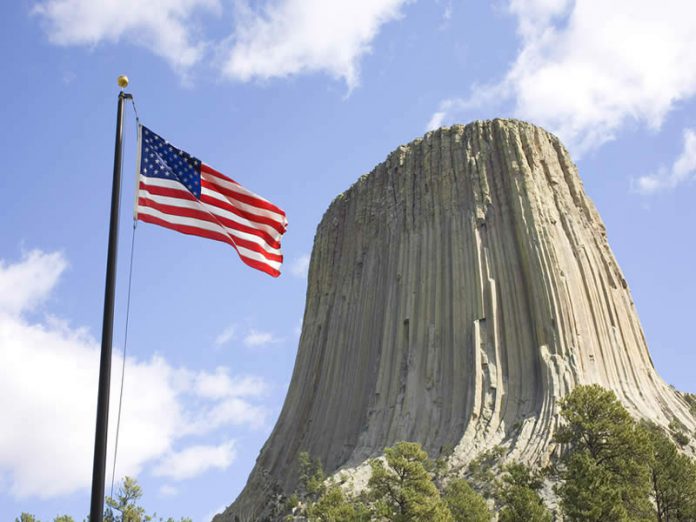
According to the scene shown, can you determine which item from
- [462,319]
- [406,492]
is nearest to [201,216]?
[406,492]

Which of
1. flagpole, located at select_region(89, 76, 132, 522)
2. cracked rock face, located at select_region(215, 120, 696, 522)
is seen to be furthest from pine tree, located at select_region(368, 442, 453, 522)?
flagpole, located at select_region(89, 76, 132, 522)

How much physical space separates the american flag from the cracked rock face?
2819cm

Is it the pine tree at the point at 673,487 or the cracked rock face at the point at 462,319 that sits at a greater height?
the cracked rock face at the point at 462,319

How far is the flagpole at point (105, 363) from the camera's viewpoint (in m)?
11.2

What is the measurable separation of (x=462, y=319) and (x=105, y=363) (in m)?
40.2

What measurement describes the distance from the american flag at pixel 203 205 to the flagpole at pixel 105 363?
58.3 inches

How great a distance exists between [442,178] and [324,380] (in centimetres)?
1499

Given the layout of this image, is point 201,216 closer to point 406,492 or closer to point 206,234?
point 206,234

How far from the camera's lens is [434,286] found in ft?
176

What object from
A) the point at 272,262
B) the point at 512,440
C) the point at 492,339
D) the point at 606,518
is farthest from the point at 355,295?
the point at 272,262

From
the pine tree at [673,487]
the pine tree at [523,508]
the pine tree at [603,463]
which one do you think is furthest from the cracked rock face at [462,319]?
the pine tree at [523,508]

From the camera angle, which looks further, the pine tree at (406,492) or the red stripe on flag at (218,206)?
the pine tree at (406,492)

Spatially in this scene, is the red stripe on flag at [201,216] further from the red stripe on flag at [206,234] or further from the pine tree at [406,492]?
the pine tree at [406,492]

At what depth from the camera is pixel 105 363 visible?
1177 centimetres
